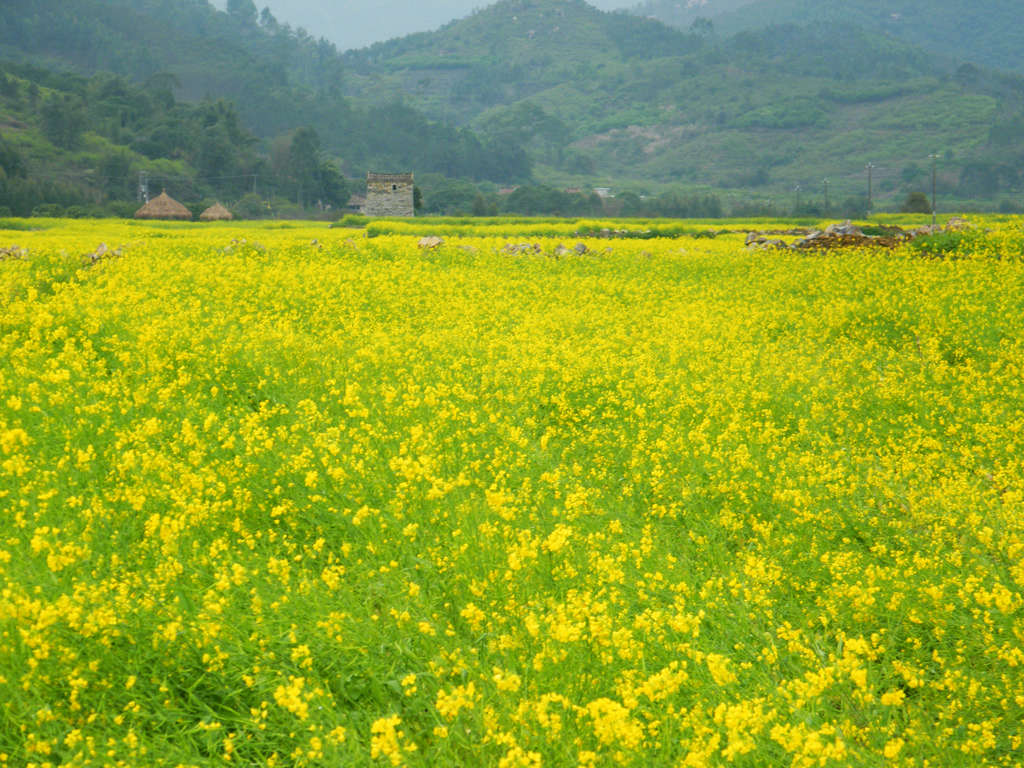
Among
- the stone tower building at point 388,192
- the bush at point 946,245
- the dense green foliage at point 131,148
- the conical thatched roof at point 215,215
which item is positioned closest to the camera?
the bush at point 946,245

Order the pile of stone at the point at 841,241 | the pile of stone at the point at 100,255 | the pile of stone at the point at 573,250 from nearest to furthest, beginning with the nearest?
the pile of stone at the point at 100,255
the pile of stone at the point at 841,241
the pile of stone at the point at 573,250

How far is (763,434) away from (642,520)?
2.17 m

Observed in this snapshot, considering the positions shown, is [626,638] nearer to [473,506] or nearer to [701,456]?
[473,506]

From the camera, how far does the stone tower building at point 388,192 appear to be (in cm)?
7175

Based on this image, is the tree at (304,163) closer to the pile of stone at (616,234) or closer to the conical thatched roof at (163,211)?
the conical thatched roof at (163,211)

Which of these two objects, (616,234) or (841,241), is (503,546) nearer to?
Answer: (841,241)

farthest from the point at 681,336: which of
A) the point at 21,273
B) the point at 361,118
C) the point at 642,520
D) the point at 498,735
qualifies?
the point at 361,118

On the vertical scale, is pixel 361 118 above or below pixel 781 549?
above

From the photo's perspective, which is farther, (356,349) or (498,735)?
(356,349)

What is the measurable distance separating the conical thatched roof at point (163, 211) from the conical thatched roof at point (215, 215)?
1.45m

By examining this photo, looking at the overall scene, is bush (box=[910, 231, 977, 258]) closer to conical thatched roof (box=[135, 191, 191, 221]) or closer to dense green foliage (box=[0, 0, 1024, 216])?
conical thatched roof (box=[135, 191, 191, 221])

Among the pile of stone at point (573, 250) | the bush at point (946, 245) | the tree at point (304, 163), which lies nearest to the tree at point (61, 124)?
the tree at point (304, 163)

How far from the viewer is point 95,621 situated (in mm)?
4094

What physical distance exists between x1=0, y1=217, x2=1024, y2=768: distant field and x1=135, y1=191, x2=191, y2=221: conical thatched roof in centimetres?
5603
